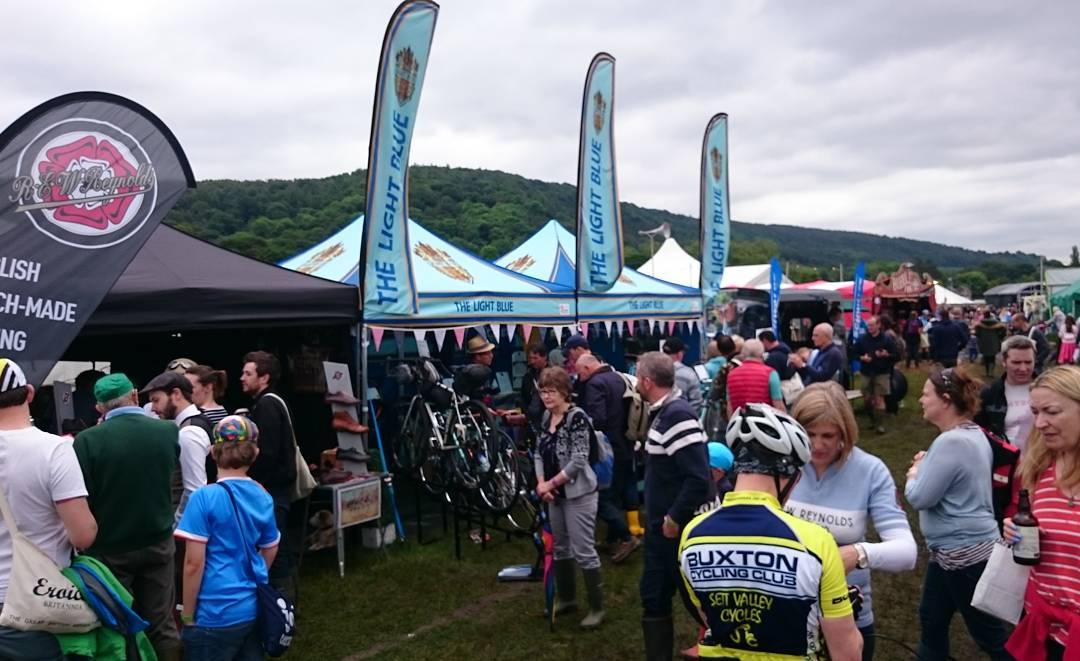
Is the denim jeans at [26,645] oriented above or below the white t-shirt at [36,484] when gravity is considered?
below

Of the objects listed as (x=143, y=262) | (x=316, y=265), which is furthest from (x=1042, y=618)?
(x=316, y=265)

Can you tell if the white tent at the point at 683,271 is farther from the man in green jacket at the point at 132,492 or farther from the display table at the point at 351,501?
the man in green jacket at the point at 132,492

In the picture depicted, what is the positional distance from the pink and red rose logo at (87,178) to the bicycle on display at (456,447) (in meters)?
3.28

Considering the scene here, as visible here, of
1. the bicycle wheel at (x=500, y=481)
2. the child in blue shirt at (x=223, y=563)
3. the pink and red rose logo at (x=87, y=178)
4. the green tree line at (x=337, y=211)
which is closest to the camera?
the child in blue shirt at (x=223, y=563)

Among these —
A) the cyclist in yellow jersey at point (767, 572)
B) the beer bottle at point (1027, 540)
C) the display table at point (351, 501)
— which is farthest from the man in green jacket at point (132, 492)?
the beer bottle at point (1027, 540)

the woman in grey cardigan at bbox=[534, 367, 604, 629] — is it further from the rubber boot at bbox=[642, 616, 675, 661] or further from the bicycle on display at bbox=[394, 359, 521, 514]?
the bicycle on display at bbox=[394, 359, 521, 514]

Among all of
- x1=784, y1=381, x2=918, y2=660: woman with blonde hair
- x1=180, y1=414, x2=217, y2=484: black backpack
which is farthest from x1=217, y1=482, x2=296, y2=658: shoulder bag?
x1=784, y1=381, x2=918, y2=660: woman with blonde hair

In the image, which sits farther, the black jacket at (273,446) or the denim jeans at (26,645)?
the black jacket at (273,446)

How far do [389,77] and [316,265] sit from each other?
9.67 feet

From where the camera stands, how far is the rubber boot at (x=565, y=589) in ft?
14.9

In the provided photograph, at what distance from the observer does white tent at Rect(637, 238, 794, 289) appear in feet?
65.8

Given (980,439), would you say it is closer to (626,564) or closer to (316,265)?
(626,564)

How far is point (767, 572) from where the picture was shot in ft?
5.50

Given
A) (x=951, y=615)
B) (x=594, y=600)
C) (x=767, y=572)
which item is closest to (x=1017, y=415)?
(x=951, y=615)
